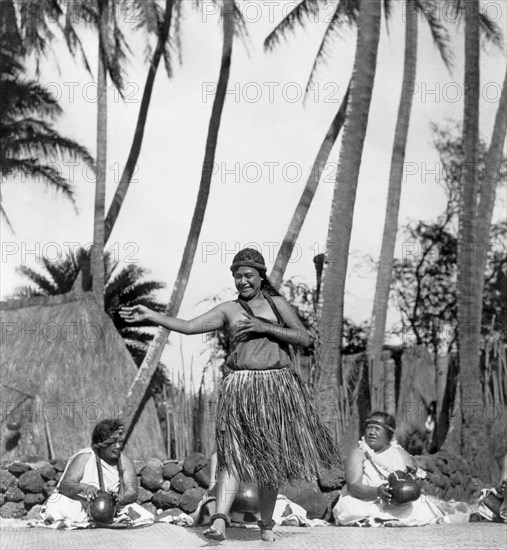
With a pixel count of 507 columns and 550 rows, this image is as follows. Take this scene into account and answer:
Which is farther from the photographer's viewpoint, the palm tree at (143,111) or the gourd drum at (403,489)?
the palm tree at (143,111)

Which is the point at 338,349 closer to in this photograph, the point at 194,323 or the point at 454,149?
the point at 194,323

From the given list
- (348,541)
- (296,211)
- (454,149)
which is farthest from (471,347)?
(454,149)

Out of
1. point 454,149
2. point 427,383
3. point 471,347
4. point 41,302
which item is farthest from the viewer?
point 454,149

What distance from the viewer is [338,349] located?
11.3 meters

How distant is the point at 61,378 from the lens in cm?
1343

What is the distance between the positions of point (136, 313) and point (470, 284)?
7579mm

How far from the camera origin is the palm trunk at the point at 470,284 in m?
12.0

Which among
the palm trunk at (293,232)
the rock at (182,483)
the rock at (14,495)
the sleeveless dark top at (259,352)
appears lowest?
the rock at (14,495)

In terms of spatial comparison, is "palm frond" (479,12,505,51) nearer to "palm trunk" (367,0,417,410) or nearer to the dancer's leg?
"palm trunk" (367,0,417,410)

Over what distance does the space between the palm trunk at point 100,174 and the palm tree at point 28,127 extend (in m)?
4.09

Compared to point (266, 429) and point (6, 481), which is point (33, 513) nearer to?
point (6, 481)

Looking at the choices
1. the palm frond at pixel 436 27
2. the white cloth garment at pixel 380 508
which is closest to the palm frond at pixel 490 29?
the palm frond at pixel 436 27

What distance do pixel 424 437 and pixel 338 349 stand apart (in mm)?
2790

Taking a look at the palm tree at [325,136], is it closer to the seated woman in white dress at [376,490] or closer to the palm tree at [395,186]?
the palm tree at [395,186]
